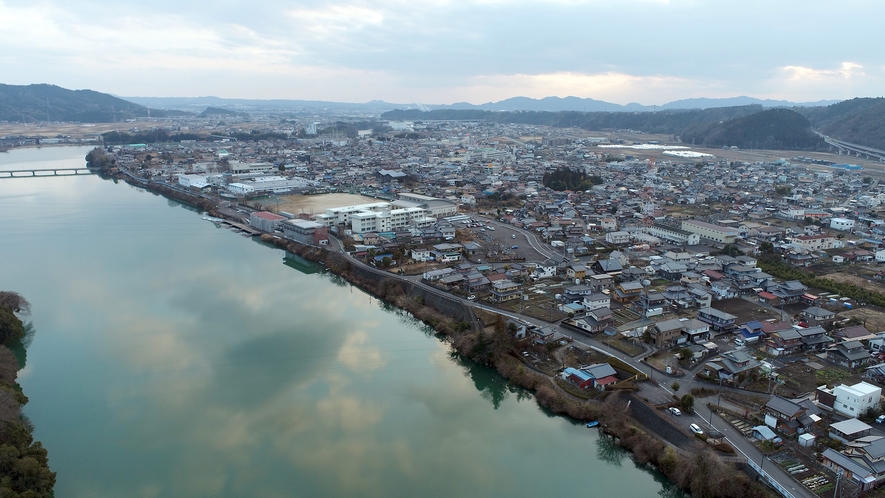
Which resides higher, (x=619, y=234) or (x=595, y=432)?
(x=619, y=234)

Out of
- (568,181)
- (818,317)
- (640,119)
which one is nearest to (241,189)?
(568,181)

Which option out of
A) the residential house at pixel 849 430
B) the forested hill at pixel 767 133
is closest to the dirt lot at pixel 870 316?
the residential house at pixel 849 430

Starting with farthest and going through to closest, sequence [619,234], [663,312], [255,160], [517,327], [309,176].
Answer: [255,160], [309,176], [619,234], [663,312], [517,327]

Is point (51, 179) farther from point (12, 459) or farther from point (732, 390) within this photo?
point (732, 390)

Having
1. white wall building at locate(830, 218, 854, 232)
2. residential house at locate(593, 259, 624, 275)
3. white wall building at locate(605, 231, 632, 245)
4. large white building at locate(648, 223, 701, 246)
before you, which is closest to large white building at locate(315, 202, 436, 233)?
white wall building at locate(605, 231, 632, 245)

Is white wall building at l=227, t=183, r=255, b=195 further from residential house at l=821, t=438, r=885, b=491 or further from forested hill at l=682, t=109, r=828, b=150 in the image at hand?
forested hill at l=682, t=109, r=828, b=150

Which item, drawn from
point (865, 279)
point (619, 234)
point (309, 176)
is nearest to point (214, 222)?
point (309, 176)

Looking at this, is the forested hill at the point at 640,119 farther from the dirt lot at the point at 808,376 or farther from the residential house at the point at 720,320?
the dirt lot at the point at 808,376

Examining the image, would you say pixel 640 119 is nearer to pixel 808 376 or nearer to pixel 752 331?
pixel 752 331
